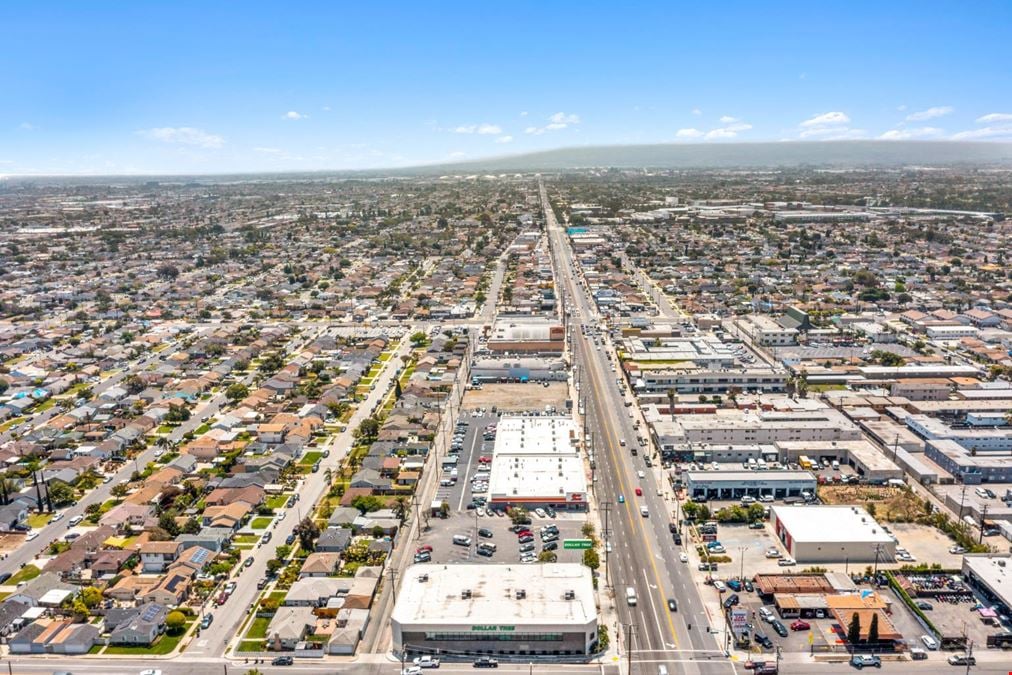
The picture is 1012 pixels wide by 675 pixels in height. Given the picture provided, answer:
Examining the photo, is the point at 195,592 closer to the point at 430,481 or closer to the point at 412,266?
the point at 430,481

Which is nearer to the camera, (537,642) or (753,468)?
(537,642)

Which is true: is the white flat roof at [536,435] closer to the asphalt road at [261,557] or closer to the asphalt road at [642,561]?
the asphalt road at [642,561]

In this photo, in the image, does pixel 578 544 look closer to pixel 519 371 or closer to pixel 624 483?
pixel 624 483

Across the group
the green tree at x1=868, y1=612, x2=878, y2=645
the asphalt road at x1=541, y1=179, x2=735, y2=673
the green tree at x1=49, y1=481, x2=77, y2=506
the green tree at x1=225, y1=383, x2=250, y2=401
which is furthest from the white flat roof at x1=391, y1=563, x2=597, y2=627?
the green tree at x1=225, y1=383, x2=250, y2=401

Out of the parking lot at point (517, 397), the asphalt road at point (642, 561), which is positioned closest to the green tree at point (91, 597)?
the asphalt road at point (642, 561)

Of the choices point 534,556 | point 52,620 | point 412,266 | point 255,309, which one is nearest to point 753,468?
point 534,556
